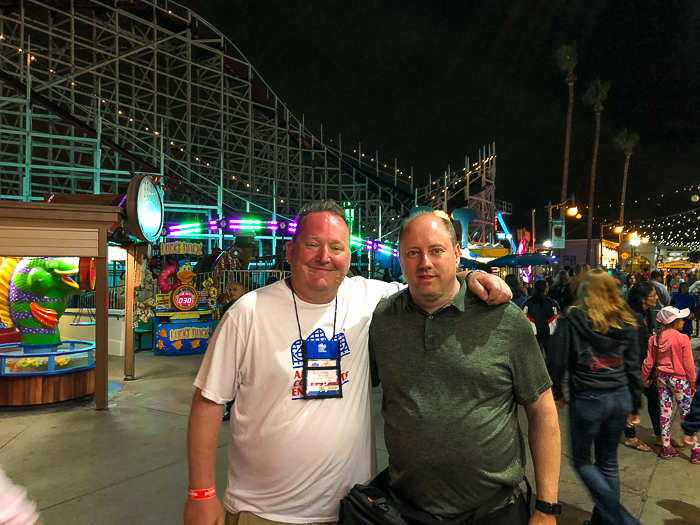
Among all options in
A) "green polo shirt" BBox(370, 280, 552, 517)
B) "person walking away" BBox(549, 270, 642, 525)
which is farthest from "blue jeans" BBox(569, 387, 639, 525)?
"green polo shirt" BBox(370, 280, 552, 517)

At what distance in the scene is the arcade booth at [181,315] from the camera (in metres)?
9.69

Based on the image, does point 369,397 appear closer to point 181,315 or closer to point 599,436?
point 599,436

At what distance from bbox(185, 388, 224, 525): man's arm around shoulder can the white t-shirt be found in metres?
0.06

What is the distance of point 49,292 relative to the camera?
629 cm

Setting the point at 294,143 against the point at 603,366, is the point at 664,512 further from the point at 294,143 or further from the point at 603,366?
the point at 294,143

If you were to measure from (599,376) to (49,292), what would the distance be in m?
6.67

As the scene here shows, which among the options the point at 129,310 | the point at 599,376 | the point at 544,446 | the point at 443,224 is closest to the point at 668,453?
the point at 599,376

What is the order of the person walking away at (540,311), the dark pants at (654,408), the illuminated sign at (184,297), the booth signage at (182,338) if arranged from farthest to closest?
the illuminated sign at (184,297)
the booth signage at (182,338)
the person walking away at (540,311)
the dark pants at (654,408)

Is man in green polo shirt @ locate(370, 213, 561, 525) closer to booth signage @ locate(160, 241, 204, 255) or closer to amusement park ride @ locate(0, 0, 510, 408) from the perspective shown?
amusement park ride @ locate(0, 0, 510, 408)

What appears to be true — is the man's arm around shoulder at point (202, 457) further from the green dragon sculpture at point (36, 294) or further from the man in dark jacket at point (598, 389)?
the green dragon sculpture at point (36, 294)

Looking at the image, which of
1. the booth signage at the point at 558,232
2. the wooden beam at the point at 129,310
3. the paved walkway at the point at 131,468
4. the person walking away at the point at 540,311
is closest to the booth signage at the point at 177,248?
the wooden beam at the point at 129,310

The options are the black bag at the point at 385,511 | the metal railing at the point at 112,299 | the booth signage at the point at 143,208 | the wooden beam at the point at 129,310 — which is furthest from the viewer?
the metal railing at the point at 112,299

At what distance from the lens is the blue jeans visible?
2.89 meters

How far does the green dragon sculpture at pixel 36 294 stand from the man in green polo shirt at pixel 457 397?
20.3 ft
